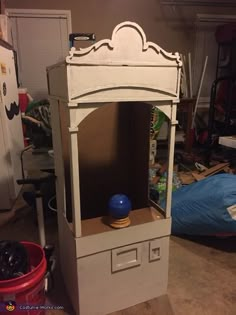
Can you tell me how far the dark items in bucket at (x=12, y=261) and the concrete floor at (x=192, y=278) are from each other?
0.34 m

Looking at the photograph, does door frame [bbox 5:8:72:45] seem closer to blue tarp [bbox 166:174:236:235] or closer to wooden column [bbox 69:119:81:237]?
blue tarp [bbox 166:174:236:235]

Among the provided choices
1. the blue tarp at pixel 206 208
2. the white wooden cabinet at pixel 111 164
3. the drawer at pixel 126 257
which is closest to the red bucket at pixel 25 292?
the white wooden cabinet at pixel 111 164

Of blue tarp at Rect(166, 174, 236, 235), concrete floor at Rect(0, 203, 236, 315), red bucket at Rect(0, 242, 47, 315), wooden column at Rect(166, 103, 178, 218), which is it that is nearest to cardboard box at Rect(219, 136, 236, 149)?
blue tarp at Rect(166, 174, 236, 235)

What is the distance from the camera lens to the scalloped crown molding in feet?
3.15

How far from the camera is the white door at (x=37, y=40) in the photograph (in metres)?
3.48

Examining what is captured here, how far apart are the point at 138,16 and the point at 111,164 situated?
2.98 m

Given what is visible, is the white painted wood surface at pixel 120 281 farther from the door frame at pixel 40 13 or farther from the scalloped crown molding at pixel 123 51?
the door frame at pixel 40 13

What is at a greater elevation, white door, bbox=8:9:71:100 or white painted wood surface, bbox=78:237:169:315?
white door, bbox=8:9:71:100

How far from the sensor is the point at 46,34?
3.60 metres

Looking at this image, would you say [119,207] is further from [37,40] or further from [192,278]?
[37,40]

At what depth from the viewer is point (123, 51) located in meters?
1.01

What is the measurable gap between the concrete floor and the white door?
7.52ft

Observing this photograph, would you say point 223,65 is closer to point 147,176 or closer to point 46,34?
point 46,34

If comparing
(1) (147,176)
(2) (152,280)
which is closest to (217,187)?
(1) (147,176)
